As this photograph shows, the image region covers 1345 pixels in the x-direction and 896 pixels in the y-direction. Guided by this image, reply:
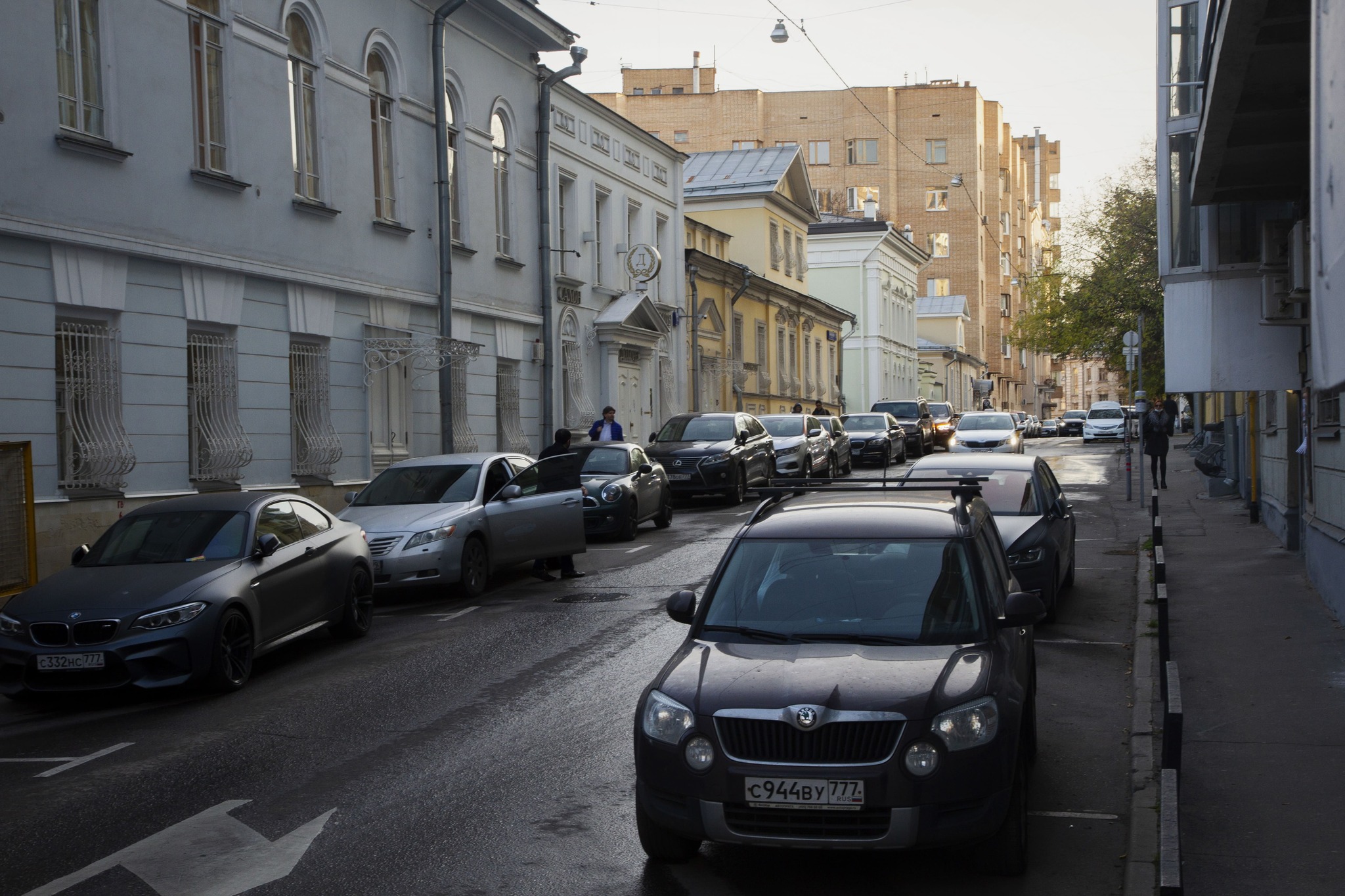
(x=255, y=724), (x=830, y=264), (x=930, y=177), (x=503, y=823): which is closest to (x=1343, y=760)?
(x=503, y=823)

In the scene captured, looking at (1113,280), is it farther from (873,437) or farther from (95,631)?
(95,631)

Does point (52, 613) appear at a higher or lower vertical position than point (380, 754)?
higher

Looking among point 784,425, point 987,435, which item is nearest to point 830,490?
point 784,425

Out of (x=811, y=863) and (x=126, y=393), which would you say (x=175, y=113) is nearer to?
(x=126, y=393)

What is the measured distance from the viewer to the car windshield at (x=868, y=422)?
126 feet

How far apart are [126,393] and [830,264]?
175ft

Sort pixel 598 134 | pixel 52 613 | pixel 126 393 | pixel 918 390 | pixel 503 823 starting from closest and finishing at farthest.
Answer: pixel 503 823
pixel 52 613
pixel 126 393
pixel 598 134
pixel 918 390

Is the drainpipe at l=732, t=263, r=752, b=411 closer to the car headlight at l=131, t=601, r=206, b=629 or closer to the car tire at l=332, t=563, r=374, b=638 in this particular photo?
the car tire at l=332, t=563, r=374, b=638

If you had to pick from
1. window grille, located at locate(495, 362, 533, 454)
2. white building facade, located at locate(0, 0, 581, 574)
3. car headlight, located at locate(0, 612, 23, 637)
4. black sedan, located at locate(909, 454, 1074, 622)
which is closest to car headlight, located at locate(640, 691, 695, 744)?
car headlight, located at locate(0, 612, 23, 637)

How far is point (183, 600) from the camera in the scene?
30.0ft

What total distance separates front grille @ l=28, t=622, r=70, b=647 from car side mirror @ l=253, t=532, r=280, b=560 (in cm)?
143

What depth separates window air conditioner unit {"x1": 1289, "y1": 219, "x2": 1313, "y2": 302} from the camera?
11.7 meters

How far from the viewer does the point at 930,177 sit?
9175cm

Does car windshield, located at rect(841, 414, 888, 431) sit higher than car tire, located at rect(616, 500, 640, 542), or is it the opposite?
car windshield, located at rect(841, 414, 888, 431)
